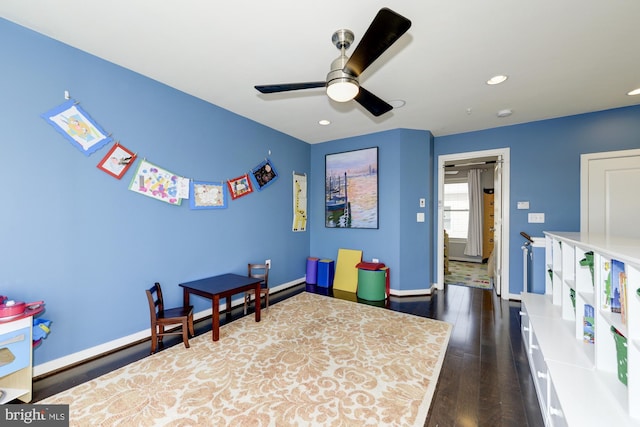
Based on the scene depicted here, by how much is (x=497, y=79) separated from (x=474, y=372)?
2.70 metres

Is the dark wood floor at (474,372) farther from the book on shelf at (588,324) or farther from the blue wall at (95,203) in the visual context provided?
the book on shelf at (588,324)

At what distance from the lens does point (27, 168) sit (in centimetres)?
189

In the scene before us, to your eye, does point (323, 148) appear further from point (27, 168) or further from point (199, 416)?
point (199, 416)

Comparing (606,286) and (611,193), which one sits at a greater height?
(611,193)

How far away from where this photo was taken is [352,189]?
14.4 feet

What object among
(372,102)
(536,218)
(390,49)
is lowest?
(536,218)

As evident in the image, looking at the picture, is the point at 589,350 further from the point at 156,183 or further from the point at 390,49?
the point at 156,183

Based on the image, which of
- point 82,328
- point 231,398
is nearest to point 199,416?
point 231,398

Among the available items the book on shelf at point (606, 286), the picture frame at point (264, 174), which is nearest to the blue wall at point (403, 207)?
the picture frame at point (264, 174)

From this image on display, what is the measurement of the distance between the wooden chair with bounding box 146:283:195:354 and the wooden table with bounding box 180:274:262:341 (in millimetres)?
206

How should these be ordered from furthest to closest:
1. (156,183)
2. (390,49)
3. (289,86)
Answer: (156,183), (390,49), (289,86)

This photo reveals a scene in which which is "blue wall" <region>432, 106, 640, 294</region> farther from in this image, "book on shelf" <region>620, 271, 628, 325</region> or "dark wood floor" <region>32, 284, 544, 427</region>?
"book on shelf" <region>620, 271, 628, 325</region>

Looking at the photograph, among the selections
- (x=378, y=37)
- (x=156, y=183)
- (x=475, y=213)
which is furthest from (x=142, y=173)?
(x=475, y=213)

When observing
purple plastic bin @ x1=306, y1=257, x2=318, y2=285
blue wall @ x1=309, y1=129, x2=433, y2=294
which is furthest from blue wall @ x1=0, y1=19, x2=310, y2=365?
blue wall @ x1=309, y1=129, x2=433, y2=294
